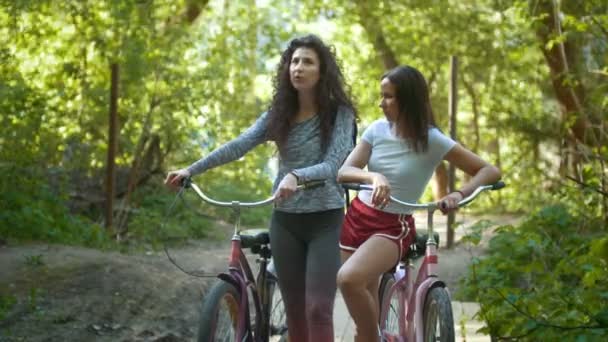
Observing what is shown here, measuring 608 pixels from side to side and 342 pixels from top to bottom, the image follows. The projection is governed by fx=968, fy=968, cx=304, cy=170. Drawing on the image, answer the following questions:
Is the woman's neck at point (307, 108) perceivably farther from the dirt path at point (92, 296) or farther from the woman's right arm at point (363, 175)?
the dirt path at point (92, 296)

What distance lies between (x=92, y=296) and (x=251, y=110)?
9.63 m

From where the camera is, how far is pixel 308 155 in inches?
170

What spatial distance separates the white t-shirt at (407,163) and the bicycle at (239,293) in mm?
356

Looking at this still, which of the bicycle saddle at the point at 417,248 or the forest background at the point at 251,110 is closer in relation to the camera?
the bicycle saddle at the point at 417,248

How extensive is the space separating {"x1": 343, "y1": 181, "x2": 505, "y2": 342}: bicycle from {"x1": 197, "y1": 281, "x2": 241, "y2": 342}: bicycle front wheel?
2.25 ft

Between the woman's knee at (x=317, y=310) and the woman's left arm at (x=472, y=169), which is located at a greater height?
the woman's left arm at (x=472, y=169)

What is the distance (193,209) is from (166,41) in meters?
4.08

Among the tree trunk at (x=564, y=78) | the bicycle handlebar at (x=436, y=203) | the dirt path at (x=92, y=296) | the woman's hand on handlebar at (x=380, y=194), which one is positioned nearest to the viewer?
the woman's hand on handlebar at (x=380, y=194)

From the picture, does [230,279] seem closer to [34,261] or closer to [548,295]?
[548,295]

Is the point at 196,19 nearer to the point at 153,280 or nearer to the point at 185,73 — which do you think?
the point at 185,73

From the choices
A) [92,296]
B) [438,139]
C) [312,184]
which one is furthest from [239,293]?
[92,296]

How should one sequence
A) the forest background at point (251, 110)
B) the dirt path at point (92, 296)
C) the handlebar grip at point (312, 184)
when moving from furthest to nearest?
1. the forest background at point (251, 110)
2. the dirt path at point (92, 296)
3. the handlebar grip at point (312, 184)

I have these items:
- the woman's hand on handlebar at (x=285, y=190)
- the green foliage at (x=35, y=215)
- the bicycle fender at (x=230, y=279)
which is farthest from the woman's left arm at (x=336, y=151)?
the green foliage at (x=35, y=215)

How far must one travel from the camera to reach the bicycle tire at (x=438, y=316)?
376 cm
